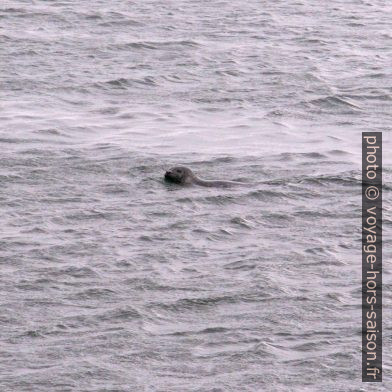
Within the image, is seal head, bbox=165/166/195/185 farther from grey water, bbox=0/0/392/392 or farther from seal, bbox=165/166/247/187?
grey water, bbox=0/0/392/392

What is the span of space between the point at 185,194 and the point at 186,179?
38 cm

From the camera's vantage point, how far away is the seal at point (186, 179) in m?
20.2

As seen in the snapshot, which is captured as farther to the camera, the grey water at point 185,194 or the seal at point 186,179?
the seal at point 186,179

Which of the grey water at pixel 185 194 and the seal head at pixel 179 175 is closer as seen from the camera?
the grey water at pixel 185 194

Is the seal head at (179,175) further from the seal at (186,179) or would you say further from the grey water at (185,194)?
the grey water at (185,194)

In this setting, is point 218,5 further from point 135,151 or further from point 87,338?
point 87,338

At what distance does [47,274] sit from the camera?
1664 cm

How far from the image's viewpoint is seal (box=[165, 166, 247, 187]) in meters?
20.2

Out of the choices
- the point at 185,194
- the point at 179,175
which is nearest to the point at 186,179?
the point at 179,175

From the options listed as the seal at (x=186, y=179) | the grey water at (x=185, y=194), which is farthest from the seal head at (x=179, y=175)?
the grey water at (x=185, y=194)

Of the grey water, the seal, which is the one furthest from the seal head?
the grey water

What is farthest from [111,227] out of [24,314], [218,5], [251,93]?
[218,5]

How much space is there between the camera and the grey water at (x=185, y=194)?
47.9 ft

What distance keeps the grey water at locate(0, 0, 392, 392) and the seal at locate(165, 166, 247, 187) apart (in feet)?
0.53
